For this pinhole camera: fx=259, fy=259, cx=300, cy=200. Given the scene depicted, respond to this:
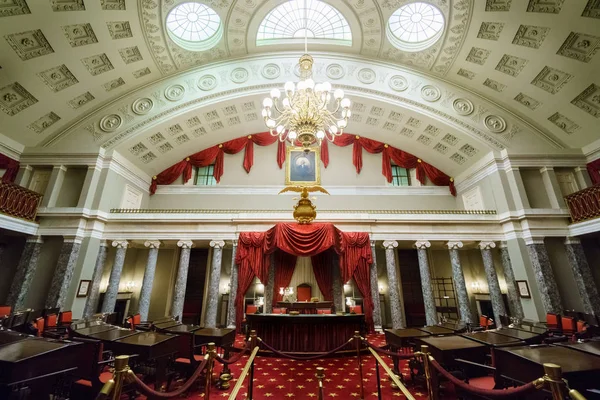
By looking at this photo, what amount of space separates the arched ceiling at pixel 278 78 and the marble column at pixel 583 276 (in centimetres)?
378

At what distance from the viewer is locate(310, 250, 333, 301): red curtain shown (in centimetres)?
1041

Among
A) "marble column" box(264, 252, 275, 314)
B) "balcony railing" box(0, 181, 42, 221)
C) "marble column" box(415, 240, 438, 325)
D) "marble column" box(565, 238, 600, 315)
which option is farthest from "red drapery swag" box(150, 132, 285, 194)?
"marble column" box(565, 238, 600, 315)

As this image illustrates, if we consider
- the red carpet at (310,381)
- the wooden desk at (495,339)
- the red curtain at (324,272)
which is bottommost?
the red carpet at (310,381)

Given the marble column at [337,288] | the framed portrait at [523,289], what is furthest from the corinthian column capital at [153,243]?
the framed portrait at [523,289]

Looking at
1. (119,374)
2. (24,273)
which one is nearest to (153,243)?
(24,273)

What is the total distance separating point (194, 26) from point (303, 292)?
11.7 metres

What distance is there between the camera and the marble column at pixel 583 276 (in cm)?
837

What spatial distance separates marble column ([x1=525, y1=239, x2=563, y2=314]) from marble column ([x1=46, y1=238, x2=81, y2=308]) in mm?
15761

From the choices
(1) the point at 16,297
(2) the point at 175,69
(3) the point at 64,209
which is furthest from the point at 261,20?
(1) the point at 16,297

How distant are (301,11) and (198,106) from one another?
564 centimetres

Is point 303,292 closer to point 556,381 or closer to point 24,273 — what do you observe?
point 24,273

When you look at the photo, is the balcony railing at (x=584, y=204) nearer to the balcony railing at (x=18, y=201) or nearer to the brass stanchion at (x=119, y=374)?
the brass stanchion at (x=119, y=374)

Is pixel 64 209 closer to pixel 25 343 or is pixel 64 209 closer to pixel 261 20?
pixel 25 343

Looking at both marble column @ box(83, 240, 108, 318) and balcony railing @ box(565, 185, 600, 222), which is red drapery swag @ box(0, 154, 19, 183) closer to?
marble column @ box(83, 240, 108, 318)
